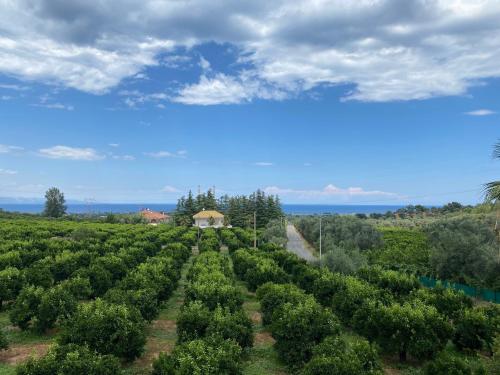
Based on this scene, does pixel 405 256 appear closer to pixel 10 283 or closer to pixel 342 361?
pixel 342 361

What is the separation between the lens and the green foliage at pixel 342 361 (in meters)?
12.7

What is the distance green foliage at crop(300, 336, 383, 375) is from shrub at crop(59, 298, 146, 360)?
6429 millimetres

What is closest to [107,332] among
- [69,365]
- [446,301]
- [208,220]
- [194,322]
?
[194,322]

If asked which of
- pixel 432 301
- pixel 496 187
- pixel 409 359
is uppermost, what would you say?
pixel 496 187

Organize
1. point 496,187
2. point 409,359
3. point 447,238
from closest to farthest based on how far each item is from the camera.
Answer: point 496,187
point 409,359
point 447,238

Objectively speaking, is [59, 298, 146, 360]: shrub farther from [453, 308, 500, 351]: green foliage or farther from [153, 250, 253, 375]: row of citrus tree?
[453, 308, 500, 351]: green foliage

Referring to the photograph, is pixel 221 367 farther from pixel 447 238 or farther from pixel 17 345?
pixel 447 238

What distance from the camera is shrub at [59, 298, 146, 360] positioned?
15.5 m

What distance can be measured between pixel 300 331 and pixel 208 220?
91892 millimetres

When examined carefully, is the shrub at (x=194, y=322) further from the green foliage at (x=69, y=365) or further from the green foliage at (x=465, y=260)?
the green foliage at (x=465, y=260)

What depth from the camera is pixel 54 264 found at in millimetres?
31281

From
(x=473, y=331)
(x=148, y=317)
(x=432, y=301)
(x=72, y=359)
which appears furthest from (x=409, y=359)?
(x=72, y=359)

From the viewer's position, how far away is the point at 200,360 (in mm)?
12445

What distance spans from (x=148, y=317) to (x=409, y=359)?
11654 millimetres
